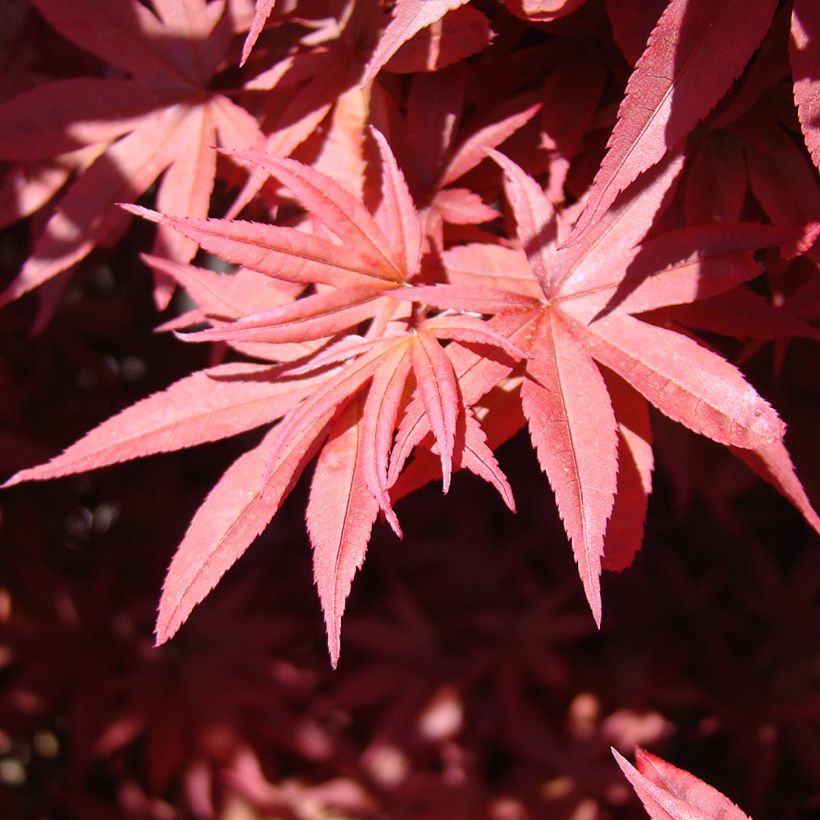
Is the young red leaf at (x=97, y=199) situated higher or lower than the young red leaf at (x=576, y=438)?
higher

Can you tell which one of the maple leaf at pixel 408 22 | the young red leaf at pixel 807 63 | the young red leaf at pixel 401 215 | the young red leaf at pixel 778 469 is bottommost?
the young red leaf at pixel 778 469

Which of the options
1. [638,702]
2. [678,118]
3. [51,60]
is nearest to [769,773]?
[638,702]

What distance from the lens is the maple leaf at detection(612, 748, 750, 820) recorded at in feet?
1.65

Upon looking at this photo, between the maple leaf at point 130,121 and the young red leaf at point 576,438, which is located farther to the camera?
the maple leaf at point 130,121

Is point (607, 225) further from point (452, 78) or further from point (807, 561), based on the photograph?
point (807, 561)

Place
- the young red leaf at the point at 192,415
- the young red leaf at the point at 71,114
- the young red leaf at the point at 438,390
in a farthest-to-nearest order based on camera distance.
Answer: the young red leaf at the point at 71,114 < the young red leaf at the point at 192,415 < the young red leaf at the point at 438,390

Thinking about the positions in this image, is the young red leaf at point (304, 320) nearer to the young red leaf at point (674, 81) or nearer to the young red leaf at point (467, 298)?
the young red leaf at point (467, 298)

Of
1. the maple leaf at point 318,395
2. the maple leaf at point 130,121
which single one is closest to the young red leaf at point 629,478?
the maple leaf at point 318,395

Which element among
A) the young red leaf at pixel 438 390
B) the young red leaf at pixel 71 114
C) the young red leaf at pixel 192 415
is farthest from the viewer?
the young red leaf at pixel 71 114

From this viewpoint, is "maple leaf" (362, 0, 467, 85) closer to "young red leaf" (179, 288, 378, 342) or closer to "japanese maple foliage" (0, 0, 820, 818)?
"japanese maple foliage" (0, 0, 820, 818)

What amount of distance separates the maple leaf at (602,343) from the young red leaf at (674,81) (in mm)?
60

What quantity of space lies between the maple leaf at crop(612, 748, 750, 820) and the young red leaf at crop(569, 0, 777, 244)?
30 centimetres

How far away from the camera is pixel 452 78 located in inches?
26.8

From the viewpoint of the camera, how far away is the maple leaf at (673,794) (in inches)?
19.8
